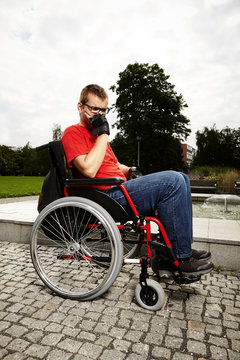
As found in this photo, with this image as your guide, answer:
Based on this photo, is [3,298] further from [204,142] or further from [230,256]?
[204,142]

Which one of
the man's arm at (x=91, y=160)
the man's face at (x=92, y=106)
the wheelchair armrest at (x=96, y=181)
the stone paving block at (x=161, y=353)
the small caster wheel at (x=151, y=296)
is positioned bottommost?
the stone paving block at (x=161, y=353)

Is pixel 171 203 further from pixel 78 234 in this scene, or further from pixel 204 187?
pixel 204 187

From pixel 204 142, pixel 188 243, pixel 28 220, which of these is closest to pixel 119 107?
pixel 204 142

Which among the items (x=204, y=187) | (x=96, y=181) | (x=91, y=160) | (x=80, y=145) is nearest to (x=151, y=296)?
(x=96, y=181)

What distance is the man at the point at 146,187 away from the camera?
69.9 inches

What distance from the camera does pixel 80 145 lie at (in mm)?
1939

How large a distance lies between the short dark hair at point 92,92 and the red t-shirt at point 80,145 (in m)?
0.22

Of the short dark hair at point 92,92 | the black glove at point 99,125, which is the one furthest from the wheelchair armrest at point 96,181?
the short dark hair at point 92,92

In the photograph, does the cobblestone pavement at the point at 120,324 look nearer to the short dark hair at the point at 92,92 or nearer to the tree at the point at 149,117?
the short dark hair at the point at 92,92

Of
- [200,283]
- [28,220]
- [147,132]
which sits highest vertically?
[147,132]

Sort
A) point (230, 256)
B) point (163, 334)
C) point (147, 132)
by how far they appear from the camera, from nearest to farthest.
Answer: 1. point (163, 334)
2. point (230, 256)
3. point (147, 132)

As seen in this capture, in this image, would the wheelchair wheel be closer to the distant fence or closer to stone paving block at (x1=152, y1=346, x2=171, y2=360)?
stone paving block at (x1=152, y1=346, x2=171, y2=360)

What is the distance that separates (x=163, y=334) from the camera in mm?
1562

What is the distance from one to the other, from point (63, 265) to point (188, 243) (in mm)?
1467
